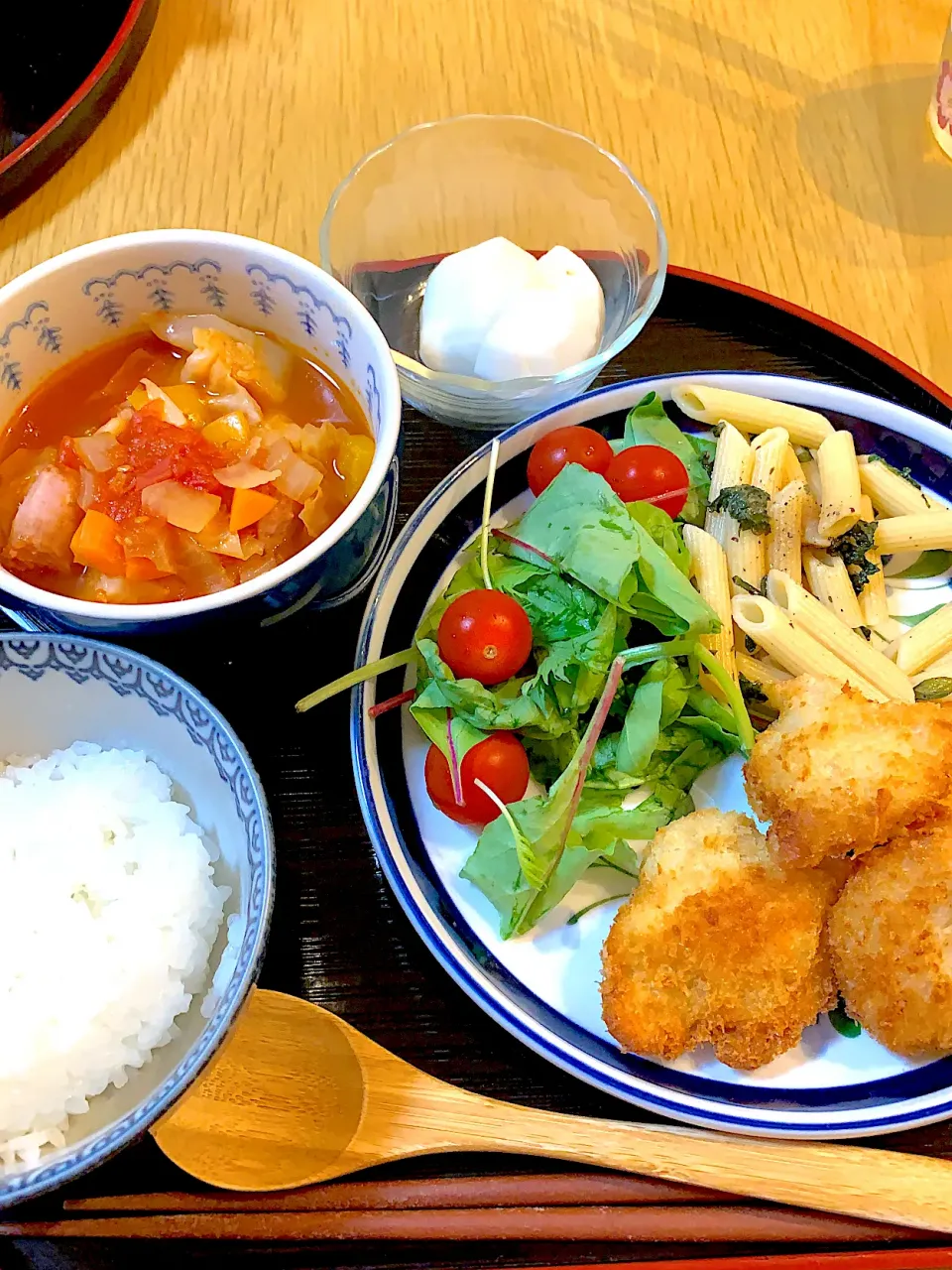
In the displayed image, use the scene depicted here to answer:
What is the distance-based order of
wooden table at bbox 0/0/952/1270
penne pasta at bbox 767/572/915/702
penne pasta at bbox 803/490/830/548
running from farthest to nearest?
wooden table at bbox 0/0/952/1270 → penne pasta at bbox 803/490/830/548 → penne pasta at bbox 767/572/915/702

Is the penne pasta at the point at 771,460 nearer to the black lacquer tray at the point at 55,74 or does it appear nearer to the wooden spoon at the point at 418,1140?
the wooden spoon at the point at 418,1140

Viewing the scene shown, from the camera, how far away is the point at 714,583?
1.41 m

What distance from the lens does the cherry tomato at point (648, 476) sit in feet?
4.65

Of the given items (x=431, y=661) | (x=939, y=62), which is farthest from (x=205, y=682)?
(x=939, y=62)

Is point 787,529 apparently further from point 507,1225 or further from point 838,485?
point 507,1225

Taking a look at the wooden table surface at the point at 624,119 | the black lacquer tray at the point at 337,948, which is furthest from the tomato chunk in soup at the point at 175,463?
the wooden table surface at the point at 624,119

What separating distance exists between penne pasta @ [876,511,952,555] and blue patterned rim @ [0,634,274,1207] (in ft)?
3.21

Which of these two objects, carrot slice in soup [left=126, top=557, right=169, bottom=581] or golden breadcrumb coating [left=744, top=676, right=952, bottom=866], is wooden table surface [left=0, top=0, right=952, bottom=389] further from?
carrot slice in soup [left=126, top=557, right=169, bottom=581]

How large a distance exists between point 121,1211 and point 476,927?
0.49 m

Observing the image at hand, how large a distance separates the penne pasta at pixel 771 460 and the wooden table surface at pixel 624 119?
0.42 metres

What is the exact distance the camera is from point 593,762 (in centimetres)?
133

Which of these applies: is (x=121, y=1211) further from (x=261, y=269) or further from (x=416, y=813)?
(x=261, y=269)

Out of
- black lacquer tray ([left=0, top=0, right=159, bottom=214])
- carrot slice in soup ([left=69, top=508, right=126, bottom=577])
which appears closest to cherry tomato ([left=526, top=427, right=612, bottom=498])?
carrot slice in soup ([left=69, top=508, right=126, bottom=577])

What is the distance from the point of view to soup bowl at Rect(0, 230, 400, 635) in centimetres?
108
